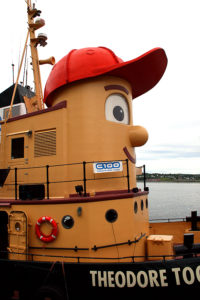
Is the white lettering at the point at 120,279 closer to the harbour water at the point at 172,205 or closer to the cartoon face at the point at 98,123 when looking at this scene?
the cartoon face at the point at 98,123

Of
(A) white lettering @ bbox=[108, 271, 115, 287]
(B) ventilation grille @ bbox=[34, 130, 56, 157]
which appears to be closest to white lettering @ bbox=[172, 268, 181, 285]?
(A) white lettering @ bbox=[108, 271, 115, 287]

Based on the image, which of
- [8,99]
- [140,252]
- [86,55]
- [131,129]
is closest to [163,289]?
[140,252]

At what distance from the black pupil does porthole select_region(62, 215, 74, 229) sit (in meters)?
2.80

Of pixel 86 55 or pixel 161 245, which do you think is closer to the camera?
pixel 161 245

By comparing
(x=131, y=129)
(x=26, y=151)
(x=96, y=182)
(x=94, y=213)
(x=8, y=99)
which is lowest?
(x=94, y=213)

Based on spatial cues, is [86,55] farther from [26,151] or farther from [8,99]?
[8,99]

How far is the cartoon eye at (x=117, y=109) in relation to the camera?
6.57 metres

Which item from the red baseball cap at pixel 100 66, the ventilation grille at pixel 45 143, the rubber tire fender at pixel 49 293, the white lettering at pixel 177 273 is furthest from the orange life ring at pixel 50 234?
the red baseball cap at pixel 100 66

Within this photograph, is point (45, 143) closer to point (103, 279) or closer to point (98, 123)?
point (98, 123)

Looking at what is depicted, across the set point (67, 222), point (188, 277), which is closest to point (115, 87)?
point (67, 222)

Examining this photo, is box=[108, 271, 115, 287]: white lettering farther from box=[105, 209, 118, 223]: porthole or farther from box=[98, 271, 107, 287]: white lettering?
box=[105, 209, 118, 223]: porthole

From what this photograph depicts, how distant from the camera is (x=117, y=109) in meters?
6.71

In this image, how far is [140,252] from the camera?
19.9ft

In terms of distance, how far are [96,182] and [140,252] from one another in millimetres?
1951
